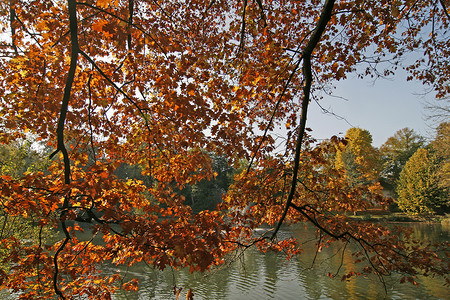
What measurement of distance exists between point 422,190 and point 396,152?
56.3 feet

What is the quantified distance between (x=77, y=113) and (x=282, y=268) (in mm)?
11987

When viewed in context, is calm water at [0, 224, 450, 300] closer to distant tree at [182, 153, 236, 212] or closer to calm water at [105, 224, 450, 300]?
calm water at [105, 224, 450, 300]

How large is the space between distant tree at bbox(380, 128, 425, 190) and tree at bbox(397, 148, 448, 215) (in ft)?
30.6

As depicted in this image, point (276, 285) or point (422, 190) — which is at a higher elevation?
point (422, 190)

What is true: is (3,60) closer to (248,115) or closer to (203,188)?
(248,115)

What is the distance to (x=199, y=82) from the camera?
5422mm

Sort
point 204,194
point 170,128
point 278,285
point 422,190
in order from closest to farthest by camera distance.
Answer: point 170,128, point 278,285, point 422,190, point 204,194

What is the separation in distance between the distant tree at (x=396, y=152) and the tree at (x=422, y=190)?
933 centimetres

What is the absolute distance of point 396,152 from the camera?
44844 mm

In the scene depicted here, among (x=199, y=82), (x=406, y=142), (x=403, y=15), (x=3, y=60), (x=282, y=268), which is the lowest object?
(x=282, y=268)

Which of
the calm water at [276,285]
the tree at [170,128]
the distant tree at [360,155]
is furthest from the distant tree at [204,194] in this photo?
the tree at [170,128]

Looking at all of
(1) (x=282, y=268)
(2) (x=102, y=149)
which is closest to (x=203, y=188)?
(1) (x=282, y=268)

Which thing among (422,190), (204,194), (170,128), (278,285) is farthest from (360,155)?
(170,128)

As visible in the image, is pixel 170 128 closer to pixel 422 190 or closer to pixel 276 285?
pixel 276 285
